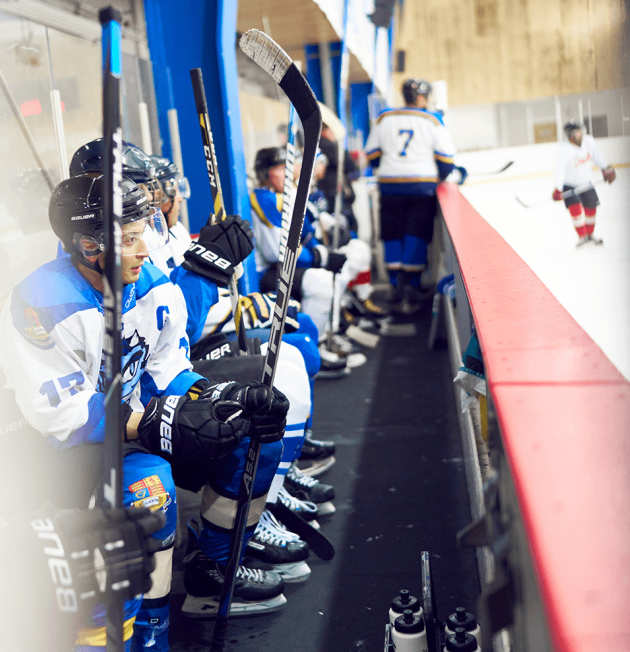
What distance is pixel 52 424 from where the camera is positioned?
124 cm

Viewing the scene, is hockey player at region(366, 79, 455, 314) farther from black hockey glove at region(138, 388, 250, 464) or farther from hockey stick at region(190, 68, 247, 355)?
black hockey glove at region(138, 388, 250, 464)

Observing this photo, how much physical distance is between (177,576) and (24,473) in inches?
28.5

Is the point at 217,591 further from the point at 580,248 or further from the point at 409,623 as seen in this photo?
the point at 580,248

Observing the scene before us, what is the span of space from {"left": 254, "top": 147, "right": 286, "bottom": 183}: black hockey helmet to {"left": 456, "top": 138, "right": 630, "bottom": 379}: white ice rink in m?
0.95

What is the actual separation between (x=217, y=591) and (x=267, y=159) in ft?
6.09

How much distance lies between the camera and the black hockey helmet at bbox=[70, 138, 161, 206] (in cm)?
166

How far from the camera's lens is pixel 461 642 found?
1188 millimetres

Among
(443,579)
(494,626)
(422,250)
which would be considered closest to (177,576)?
(443,579)

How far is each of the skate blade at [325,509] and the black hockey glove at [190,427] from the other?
86 cm

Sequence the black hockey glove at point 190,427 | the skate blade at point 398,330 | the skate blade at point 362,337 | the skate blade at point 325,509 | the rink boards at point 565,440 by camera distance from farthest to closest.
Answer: the skate blade at point 398,330 < the skate blade at point 362,337 < the skate blade at point 325,509 < the black hockey glove at point 190,427 < the rink boards at point 565,440

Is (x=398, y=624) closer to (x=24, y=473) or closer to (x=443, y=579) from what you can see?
(x=443, y=579)

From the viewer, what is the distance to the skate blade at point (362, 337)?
429cm

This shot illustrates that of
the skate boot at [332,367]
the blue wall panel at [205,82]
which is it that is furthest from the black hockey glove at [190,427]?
the skate boot at [332,367]

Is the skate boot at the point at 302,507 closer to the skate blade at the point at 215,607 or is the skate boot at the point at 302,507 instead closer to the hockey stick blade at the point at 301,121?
the skate blade at the point at 215,607
